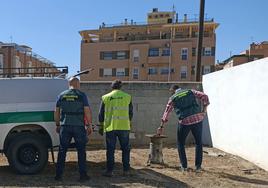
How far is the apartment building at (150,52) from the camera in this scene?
201ft

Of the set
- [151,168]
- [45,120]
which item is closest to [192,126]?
[151,168]

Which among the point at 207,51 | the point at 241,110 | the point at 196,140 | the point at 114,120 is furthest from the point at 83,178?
the point at 207,51

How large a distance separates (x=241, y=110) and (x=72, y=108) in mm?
4811

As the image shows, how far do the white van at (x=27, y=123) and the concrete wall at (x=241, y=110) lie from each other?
454 cm

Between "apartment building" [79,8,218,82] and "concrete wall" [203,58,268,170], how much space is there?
4823 centimetres

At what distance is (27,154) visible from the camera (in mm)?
8047

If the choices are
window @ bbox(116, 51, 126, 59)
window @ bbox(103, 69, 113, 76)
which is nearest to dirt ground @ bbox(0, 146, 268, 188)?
window @ bbox(103, 69, 113, 76)

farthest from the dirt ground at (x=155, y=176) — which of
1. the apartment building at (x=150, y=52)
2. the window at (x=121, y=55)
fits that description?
the window at (x=121, y=55)

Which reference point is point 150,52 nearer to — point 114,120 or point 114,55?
point 114,55

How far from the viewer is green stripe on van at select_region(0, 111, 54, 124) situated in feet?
26.2

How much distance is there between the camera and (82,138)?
298 inches

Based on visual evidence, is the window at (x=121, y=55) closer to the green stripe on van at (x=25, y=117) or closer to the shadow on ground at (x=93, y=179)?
the shadow on ground at (x=93, y=179)

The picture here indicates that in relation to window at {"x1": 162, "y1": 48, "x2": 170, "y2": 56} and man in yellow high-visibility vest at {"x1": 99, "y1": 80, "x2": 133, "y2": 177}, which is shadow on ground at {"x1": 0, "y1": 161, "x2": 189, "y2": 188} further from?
window at {"x1": 162, "y1": 48, "x2": 170, "y2": 56}

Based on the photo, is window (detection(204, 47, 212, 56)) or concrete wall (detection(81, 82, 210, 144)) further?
window (detection(204, 47, 212, 56))
